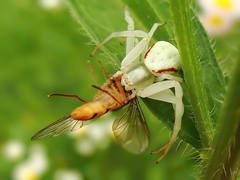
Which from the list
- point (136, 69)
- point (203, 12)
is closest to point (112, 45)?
point (136, 69)

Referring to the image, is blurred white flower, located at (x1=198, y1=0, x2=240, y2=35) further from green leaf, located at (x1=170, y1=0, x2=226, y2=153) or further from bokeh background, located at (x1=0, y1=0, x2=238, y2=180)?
green leaf, located at (x1=170, y1=0, x2=226, y2=153)

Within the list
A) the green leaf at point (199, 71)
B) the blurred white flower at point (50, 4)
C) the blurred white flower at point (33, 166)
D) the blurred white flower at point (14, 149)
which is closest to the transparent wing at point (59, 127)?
the green leaf at point (199, 71)

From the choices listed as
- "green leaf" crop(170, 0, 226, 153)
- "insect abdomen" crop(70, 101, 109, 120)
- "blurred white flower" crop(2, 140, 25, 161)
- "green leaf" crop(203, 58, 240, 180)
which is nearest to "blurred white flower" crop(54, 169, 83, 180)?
"blurred white flower" crop(2, 140, 25, 161)

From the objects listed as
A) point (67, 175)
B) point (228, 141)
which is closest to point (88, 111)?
point (228, 141)

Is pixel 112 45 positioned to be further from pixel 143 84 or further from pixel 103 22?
pixel 143 84

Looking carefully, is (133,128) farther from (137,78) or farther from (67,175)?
(67,175)

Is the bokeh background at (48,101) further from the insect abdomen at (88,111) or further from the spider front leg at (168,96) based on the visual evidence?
the insect abdomen at (88,111)
